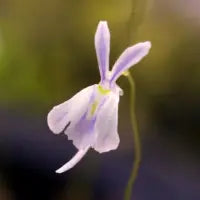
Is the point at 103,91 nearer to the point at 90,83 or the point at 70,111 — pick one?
the point at 70,111

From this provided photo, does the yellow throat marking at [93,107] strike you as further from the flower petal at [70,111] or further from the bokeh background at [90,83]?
the bokeh background at [90,83]


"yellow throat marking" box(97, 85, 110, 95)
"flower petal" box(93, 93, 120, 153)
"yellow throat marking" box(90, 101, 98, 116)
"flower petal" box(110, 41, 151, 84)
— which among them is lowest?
"flower petal" box(93, 93, 120, 153)

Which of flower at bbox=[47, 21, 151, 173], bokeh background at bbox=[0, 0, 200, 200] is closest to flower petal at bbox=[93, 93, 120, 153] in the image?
flower at bbox=[47, 21, 151, 173]

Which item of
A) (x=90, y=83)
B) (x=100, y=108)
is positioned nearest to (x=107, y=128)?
(x=100, y=108)

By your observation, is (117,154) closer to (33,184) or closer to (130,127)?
(130,127)

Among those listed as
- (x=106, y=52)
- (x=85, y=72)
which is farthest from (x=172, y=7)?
(x=106, y=52)

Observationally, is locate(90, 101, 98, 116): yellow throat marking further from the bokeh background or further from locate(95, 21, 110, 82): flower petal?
the bokeh background
